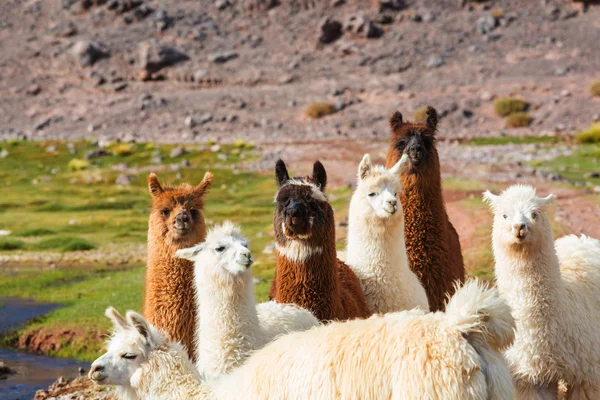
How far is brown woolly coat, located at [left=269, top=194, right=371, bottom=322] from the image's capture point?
7684 millimetres

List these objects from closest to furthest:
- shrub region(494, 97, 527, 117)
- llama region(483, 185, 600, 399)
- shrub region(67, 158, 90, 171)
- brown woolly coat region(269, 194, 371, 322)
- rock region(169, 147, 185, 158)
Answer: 1. llama region(483, 185, 600, 399)
2. brown woolly coat region(269, 194, 371, 322)
3. shrub region(67, 158, 90, 171)
4. rock region(169, 147, 185, 158)
5. shrub region(494, 97, 527, 117)

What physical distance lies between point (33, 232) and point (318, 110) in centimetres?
2156

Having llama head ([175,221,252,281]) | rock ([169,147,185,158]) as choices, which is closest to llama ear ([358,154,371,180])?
llama head ([175,221,252,281])

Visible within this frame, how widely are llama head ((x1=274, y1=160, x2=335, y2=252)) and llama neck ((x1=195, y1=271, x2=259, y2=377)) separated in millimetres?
1094

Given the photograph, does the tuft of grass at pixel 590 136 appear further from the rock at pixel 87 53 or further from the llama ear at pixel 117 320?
the rock at pixel 87 53

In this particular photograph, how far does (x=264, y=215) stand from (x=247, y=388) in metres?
18.3

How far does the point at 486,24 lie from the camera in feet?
169

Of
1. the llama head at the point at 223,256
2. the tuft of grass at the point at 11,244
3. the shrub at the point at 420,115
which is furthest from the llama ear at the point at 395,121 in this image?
the shrub at the point at 420,115

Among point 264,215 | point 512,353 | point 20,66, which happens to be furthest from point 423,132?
point 20,66

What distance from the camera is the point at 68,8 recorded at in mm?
59281

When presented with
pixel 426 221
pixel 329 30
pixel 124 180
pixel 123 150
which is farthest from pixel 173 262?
pixel 329 30

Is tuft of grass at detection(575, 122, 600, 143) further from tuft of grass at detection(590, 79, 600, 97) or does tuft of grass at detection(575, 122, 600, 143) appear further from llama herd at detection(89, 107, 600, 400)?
llama herd at detection(89, 107, 600, 400)

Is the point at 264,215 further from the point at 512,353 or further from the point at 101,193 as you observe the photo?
the point at 512,353

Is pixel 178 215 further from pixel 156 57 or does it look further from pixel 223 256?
pixel 156 57
